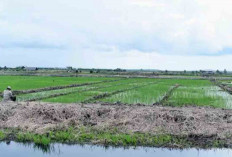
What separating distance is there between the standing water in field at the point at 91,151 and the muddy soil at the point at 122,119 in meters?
0.95

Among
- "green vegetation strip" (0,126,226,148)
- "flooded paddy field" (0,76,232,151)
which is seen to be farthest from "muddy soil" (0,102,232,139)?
"green vegetation strip" (0,126,226,148)

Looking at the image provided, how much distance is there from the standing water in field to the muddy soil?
0.95 metres

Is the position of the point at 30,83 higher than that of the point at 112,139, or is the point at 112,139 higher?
the point at 30,83

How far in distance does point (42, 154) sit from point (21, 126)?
2271 millimetres

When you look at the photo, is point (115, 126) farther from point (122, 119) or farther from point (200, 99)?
point (200, 99)

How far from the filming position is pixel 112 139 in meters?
7.93

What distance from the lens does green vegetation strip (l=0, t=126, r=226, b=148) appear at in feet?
25.4

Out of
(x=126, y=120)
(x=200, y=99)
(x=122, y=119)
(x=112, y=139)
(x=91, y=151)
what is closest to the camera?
(x=91, y=151)

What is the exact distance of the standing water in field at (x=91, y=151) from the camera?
7070mm

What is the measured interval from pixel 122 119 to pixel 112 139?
1.51 m

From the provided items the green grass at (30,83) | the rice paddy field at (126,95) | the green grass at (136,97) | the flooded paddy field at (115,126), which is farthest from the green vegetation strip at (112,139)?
the green grass at (30,83)

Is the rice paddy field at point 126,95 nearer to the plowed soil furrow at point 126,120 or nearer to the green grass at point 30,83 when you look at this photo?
the green grass at point 30,83

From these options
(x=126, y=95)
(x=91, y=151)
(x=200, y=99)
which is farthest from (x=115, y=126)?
(x=126, y=95)

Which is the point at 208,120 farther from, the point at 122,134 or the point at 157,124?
the point at 122,134
